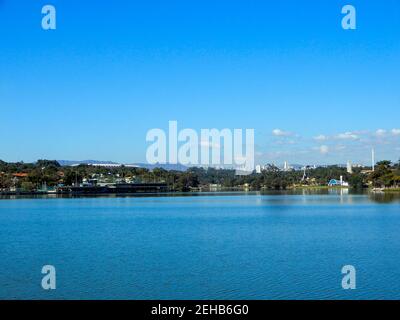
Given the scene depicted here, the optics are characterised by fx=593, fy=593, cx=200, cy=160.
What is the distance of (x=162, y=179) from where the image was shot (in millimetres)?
144250

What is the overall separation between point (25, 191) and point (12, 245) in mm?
94739

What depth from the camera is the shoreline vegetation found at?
118 metres

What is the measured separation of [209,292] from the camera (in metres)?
16.1

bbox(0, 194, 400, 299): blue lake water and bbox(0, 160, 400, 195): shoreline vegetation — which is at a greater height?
bbox(0, 160, 400, 195): shoreline vegetation

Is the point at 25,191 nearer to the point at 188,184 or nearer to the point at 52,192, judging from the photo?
the point at 52,192

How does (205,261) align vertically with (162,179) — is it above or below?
below

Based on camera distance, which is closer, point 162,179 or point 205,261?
point 205,261

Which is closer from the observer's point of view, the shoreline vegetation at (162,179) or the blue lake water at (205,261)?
the blue lake water at (205,261)

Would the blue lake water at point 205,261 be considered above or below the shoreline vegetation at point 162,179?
below

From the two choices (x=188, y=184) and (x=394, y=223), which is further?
(x=188, y=184)

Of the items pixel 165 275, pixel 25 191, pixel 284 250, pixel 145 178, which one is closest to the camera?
pixel 165 275

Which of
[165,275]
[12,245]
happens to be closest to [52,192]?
[12,245]

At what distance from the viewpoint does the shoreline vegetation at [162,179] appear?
387 ft
